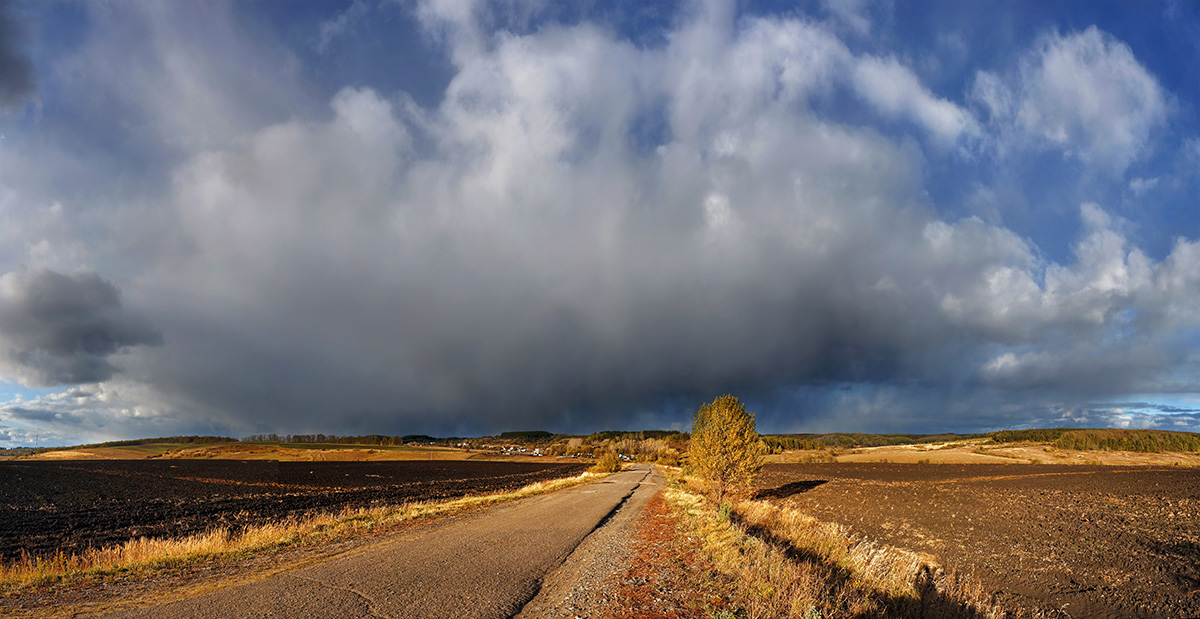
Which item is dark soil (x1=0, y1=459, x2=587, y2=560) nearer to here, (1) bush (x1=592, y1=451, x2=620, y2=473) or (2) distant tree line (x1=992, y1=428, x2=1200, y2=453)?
(1) bush (x1=592, y1=451, x2=620, y2=473)

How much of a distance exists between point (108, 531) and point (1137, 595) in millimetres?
43468

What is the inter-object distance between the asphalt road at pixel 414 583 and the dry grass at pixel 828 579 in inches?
191

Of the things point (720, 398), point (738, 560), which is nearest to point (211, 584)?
point (738, 560)

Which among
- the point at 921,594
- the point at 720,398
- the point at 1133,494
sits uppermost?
the point at 720,398

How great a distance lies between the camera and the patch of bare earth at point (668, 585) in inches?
418

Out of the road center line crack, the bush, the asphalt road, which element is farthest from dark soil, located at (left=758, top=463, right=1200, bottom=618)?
the bush

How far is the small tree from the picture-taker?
115ft

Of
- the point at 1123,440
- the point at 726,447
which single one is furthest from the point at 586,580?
the point at 1123,440

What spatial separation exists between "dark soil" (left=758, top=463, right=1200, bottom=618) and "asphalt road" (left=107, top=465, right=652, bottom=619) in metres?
16.1

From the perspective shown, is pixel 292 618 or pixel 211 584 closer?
pixel 292 618

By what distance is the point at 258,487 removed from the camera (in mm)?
60062

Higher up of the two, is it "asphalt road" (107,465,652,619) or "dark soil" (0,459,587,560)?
"asphalt road" (107,465,652,619)

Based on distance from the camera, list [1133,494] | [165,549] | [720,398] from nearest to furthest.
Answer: [165,549] < [720,398] < [1133,494]

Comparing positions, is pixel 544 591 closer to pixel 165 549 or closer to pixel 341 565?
pixel 341 565
